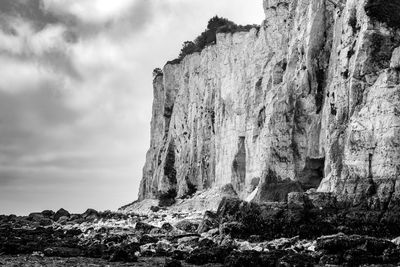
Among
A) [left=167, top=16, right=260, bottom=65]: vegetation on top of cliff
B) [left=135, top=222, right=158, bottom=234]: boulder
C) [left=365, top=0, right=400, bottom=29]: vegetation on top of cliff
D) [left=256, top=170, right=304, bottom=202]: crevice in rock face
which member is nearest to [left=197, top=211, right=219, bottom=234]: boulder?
[left=135, top=222, right=158, bottom=234]: boulder

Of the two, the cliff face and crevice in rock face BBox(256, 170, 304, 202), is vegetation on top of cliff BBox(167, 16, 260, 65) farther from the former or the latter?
crevice in rock face BBox(256, 170, 304, 202)

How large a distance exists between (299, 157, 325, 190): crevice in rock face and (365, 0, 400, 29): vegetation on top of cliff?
10.5m

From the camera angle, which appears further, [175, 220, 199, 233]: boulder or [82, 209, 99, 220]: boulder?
[82, 209, 99, 220]: boulder

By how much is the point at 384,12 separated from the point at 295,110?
1016 centimetres

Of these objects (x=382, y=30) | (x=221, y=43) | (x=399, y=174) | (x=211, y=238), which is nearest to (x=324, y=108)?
(x=382, y=30)

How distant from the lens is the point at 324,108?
3953cm

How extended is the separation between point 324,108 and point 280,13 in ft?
45.0

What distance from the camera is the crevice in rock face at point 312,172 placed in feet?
131

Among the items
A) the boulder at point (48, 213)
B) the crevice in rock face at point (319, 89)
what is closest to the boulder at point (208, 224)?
the crevice in rock face at point (319, 89)

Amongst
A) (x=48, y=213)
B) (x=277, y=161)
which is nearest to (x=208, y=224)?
(x=277, y=161)

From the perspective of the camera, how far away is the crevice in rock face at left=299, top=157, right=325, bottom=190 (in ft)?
131

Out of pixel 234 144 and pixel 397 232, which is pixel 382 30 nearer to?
pixel 397 232

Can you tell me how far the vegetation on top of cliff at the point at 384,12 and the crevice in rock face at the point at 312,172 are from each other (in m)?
10.5

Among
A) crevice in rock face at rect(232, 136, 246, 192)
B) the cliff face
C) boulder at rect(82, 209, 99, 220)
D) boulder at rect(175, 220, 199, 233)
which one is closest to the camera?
the cliff face
